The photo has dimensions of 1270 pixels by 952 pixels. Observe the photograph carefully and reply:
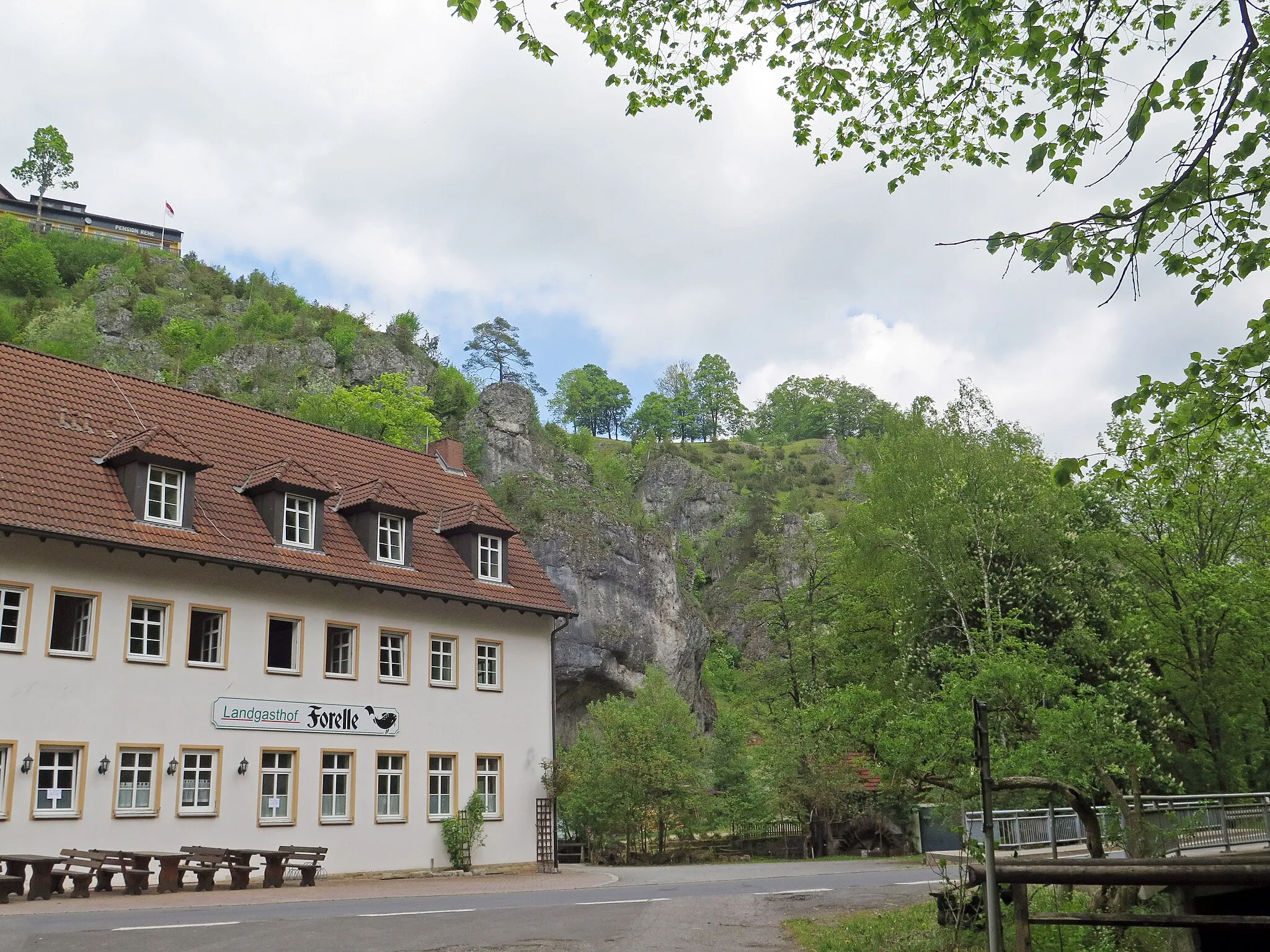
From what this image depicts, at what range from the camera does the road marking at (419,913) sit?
14.6 metres

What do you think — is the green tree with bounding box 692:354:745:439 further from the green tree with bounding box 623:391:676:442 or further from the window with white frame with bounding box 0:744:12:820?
the window with white frame with bounding box 0:744:12:820

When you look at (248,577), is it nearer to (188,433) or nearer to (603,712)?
(188,433)

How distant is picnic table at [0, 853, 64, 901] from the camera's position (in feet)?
58.3

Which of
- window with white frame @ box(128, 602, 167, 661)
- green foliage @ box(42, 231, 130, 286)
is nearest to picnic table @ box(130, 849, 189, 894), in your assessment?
window with white frame @ box(128, 602, 167, 661)

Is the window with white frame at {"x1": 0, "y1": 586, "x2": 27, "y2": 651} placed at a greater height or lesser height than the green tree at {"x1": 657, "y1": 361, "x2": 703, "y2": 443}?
lesser

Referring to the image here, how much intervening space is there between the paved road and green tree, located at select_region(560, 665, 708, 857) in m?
10.5

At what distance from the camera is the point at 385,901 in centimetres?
1761

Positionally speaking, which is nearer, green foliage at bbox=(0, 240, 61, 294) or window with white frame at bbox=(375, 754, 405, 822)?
window with white frame at bbox=(375, 754, 405, 822)

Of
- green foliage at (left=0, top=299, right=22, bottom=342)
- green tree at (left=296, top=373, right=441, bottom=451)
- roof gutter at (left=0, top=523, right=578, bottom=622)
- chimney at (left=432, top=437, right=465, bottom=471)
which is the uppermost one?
green foliage at (left=0, top=299, right=22, bottom=342)

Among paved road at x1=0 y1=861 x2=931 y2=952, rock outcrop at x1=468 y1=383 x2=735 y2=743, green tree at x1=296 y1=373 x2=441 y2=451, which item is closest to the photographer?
paved road at x1=0 y1=861 x2=931 y2=952

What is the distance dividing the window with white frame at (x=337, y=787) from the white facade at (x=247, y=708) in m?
0.05

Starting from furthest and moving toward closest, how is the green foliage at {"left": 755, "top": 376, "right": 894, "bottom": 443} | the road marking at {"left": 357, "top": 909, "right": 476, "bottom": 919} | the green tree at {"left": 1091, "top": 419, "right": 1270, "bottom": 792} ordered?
the green foliage at {"left": 755, "top": 376, "right": 894, "bottom": 443}
the green tree at {"left": 1091, "top": 419, "right": 1270, "bottom": 792}
the road marking at {"left": 357, "top": 909, "right": 476, "bottom": 919}

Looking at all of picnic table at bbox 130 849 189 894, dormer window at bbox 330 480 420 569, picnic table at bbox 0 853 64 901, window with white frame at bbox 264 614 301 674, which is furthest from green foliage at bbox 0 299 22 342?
picnic table at bbox 0 853 64 901

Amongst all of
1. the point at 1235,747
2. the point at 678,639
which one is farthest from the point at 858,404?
the point at 1235,747
